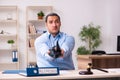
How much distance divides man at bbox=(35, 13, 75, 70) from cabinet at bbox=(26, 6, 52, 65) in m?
3.33

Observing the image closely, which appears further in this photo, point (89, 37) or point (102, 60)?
point (89, 37)

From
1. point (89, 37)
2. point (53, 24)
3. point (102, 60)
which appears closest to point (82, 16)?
point (89, 37)

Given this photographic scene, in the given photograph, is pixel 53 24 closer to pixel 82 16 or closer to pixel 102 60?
pixel 102 60

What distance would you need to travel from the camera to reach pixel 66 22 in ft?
21.6

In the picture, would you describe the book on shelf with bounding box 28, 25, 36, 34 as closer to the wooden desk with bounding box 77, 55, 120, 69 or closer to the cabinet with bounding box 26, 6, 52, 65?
the cabinet with bounding box 26, 6, 52, 65

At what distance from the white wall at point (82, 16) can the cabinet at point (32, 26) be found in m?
0.10

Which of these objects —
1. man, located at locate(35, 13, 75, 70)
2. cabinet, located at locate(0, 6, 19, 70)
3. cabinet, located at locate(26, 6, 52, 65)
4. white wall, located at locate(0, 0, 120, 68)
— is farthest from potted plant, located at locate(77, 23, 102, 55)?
man, located at locate(35, 13, 75, 70)

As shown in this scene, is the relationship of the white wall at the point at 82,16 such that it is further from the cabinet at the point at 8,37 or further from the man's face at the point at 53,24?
the man's face at the point at 53,24

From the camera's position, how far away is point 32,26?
6.28m

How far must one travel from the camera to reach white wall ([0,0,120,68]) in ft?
21.2

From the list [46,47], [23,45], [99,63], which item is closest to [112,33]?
[99,63]

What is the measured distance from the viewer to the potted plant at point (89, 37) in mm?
6344

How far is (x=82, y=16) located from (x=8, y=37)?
183 centimetres

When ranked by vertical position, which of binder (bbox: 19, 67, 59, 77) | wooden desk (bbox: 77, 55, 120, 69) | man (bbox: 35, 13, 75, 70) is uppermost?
man (bbox: 35, 13, 75, 70)
